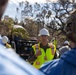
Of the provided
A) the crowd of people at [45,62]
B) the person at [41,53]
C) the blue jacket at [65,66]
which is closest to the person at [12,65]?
the crowd of people at [45,62]

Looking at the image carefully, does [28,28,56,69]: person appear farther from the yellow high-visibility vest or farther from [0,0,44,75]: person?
[0,0,44,75]: person

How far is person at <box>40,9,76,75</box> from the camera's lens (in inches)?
74.9

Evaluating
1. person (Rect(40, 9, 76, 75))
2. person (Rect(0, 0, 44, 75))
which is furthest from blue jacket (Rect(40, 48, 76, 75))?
person (Rect(0, 0, 44, 75))

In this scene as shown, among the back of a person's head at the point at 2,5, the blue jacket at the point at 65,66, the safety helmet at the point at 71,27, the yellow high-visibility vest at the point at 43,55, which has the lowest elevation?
the yellow high-visibility vest at the point at 43,55

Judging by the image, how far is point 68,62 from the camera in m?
1.93

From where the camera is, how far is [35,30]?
42.1m

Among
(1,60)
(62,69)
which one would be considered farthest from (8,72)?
(62,69)

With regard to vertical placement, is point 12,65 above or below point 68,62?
above

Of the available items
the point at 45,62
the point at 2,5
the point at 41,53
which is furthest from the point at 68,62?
the point at 41,53

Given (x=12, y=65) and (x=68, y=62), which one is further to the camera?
(x=68, y=62)

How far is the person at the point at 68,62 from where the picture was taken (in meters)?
1.90

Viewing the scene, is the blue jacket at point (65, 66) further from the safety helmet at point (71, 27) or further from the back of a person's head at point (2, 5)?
the back of a person's head at point (2, 5)

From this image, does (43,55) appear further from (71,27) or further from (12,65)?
(12,65)

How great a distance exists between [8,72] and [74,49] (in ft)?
3.69
